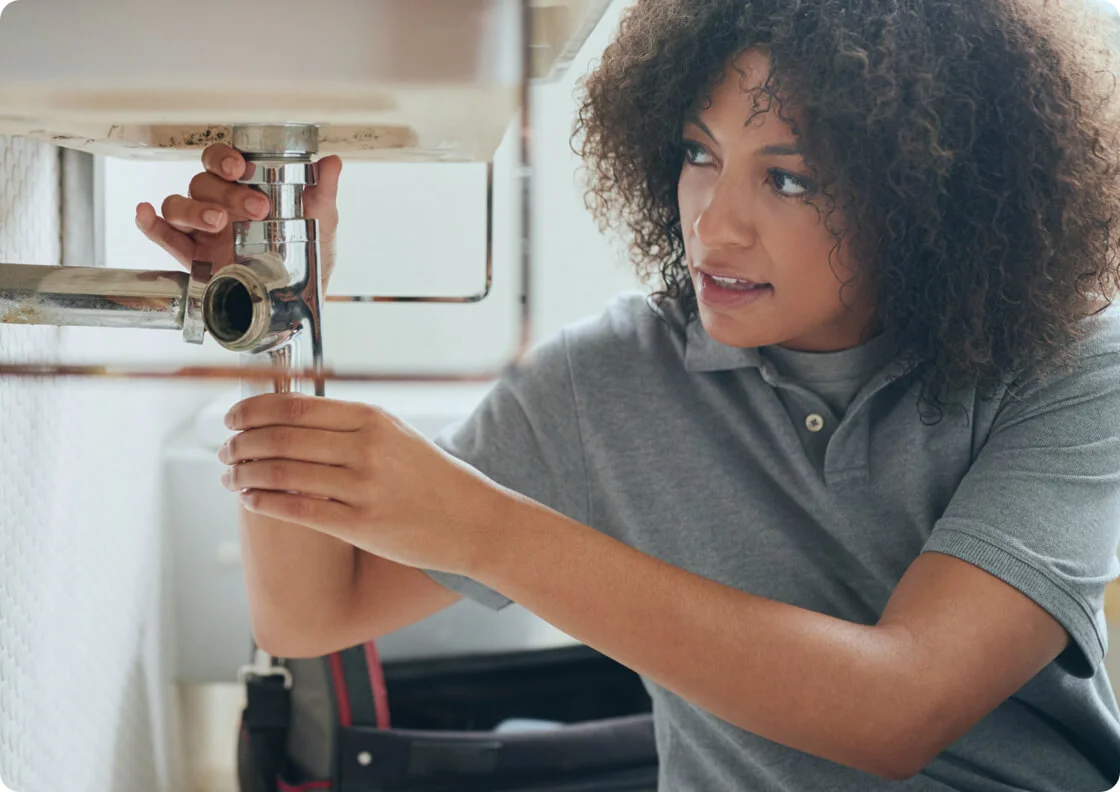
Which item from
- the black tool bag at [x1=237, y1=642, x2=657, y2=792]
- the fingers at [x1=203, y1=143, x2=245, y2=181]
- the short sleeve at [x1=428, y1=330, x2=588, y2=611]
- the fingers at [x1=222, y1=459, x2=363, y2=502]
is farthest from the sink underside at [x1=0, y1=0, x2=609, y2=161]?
the black tool bag at [x1=237, y1=642, x2=657, y2=792]

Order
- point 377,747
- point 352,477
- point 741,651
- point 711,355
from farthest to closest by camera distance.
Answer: point 377,747, point 711,355, point 741,651, point 352,477

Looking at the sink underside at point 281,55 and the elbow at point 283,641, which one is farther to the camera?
the elbow at point 283,641

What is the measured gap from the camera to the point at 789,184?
2.28 ft

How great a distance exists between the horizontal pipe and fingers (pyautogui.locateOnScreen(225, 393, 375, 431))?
64 mm

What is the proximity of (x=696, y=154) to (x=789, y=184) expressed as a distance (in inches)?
4.0

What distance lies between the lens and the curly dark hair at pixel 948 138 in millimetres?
670

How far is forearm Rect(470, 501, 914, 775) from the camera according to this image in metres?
0.62

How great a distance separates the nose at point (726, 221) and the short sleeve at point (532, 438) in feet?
0.68

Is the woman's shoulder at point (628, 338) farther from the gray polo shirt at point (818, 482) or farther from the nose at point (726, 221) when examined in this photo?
the nose at point (726, 221)

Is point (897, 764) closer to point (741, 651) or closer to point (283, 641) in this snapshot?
point (741, 651)

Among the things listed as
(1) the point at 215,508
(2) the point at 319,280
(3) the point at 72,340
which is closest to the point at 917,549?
(2) the point at 319,280

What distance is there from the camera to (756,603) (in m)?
0.64

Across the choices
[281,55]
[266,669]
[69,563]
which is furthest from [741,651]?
[266,669]

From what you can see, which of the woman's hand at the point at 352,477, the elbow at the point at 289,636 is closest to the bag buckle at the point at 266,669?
the elbow at the point at 289,636
